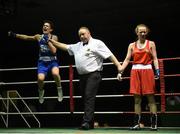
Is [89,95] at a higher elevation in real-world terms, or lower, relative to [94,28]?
lower

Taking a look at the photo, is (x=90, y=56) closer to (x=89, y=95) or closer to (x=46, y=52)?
(x=89, y=95)

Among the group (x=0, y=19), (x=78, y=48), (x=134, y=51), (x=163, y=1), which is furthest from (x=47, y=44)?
(x=0, y=19)

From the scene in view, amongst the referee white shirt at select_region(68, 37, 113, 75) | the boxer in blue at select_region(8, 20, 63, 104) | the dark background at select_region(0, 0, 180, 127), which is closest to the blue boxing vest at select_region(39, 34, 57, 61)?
the boxer in blue at select_region(8, 20, 63, 104)

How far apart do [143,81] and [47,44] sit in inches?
49.1

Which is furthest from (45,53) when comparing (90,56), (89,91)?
(89,91)

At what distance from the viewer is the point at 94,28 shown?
10.4 metres

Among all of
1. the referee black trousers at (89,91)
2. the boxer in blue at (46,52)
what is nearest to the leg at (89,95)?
the referee black trousers at (89,91)

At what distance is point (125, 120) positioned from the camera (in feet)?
29.3

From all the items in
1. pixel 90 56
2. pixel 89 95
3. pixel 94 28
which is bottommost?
pixel 89 95

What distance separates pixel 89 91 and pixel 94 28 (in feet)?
20.2

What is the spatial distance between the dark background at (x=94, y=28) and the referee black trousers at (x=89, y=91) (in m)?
4.04

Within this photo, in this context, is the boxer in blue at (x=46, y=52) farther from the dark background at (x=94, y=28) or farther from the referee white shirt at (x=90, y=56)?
the dark background at (x=94, y=28)

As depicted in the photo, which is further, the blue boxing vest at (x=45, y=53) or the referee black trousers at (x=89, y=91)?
the blue boxing vest at (x=45, y=53)

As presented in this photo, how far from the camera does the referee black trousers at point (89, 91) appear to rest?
431cm
